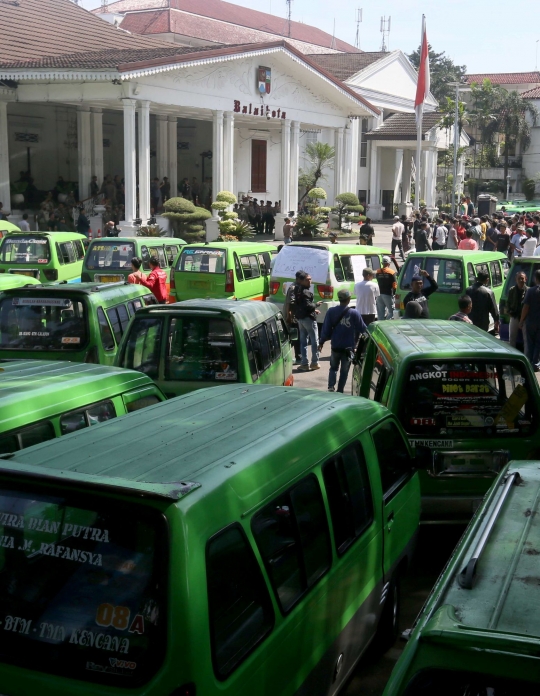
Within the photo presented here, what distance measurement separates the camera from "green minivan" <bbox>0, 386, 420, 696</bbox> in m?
3.01

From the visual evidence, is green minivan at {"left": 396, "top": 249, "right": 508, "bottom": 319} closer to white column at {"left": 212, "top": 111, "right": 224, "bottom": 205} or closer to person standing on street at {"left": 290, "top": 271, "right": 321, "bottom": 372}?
person standing on street at {"left": 290, "top": 271, "right": 321, "bottom": 372}

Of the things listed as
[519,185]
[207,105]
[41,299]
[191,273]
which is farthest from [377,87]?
[41,299]

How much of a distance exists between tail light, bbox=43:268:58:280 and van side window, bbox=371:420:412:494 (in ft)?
45.6

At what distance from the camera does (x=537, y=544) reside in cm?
324

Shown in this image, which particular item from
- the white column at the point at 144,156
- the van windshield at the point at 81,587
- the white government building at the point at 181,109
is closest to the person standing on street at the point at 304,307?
the van windshield at the point at 81,587

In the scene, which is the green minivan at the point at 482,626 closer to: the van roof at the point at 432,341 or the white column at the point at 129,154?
the van roof at the point at 432,341

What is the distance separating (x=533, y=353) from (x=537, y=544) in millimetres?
10433

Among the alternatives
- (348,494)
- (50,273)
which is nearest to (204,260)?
(50,273)

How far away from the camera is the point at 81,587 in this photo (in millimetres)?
3152

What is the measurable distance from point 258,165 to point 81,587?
42149 mm

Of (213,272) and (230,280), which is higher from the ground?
(213,272)

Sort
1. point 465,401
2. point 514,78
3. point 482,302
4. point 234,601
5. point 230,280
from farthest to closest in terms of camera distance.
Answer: point 514,78, point 230,280, point 482,302, point 465,401, point 234,601

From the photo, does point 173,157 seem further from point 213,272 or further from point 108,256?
point 213,272

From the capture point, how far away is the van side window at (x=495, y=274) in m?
16.6
